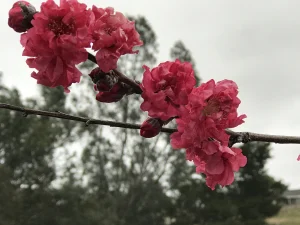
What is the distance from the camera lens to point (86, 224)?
10.8 metres

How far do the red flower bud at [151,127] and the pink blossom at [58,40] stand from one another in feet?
0.39

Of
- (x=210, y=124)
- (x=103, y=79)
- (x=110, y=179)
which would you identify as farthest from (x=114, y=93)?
(x=110, y=179)

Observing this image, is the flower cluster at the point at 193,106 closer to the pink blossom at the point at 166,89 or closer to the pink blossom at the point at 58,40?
the pink blossom at the point at 166,89

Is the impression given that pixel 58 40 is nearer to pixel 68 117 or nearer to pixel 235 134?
pixel 68 117

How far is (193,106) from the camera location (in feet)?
2.02

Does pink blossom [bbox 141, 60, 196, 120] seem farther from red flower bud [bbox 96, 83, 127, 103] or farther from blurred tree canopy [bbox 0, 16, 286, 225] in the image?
blurred tree canopy [bbox 0, 16, 286, 225]

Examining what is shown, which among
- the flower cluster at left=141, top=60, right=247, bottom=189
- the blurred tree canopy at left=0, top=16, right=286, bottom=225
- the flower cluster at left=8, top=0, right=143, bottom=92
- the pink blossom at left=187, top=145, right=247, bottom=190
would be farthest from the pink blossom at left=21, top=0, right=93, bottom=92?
the blurred tree canopy at left=0, top=16, right=286, bottom=225

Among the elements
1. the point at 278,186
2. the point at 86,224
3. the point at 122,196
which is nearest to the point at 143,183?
the point at 122,196

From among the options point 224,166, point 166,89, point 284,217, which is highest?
point 166,89

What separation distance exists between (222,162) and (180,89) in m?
0.13

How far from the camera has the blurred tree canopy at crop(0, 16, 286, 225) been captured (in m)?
10.4

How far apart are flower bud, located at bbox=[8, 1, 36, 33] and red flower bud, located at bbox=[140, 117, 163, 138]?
0.71 feet

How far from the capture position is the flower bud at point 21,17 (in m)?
0.61

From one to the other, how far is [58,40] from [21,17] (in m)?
0.08
